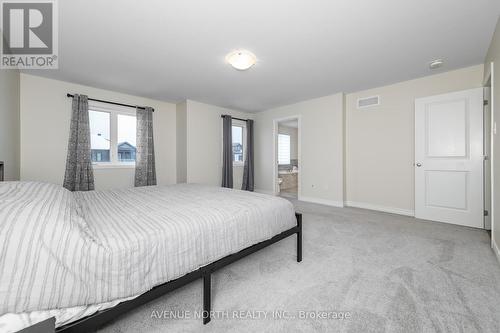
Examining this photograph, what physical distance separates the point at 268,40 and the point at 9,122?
3425 mm

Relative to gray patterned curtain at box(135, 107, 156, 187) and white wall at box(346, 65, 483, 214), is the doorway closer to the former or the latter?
white wall at box(346, 65, 483, 214)

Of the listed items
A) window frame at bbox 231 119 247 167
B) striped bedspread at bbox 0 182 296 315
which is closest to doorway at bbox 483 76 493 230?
striped bedspread at bbox 0 182 296 315

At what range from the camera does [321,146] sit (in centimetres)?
472

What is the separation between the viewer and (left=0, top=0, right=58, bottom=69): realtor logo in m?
1.95

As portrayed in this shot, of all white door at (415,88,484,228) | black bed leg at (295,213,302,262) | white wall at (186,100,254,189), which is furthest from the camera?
white wall at (186,100,254,189)

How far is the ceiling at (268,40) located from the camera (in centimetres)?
193

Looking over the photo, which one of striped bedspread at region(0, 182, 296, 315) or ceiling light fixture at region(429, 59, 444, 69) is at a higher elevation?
ceiling light fixture at region(429, 59, 444, 69)

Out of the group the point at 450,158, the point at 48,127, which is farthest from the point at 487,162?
the point at 48,127

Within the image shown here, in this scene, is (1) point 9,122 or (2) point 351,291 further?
(1) point 9,122

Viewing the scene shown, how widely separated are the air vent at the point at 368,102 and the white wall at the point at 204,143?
3189mm

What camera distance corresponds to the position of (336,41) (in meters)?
2.44

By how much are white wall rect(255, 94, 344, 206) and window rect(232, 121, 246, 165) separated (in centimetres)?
107

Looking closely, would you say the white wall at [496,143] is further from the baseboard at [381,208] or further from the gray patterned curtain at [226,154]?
the gray patterned curtain at [226,154]

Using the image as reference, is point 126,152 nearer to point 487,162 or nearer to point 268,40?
point 268,40
